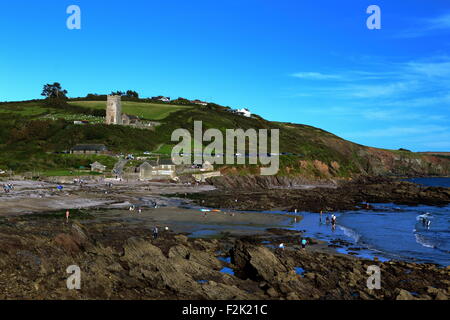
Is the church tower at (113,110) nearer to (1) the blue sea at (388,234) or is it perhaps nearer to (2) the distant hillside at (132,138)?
(2) the distant hillside at (132,138)

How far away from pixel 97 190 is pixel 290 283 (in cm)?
5680

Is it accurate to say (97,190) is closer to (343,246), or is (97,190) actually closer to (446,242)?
(343,246)

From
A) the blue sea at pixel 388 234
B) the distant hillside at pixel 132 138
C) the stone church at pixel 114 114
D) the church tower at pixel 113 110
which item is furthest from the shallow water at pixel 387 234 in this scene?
the church tower at pixel 113 110

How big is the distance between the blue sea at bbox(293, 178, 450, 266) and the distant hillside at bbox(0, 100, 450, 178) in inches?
2244

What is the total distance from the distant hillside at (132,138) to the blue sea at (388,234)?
57.0m

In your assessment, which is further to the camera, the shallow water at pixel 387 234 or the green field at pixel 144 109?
the green field at pixel 144 109

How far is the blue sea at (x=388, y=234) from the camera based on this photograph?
35.6 metres

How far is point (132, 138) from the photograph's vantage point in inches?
5251

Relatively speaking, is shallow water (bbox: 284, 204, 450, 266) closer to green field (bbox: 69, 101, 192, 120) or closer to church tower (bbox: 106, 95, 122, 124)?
church tower (bbox: 106, 95, 122, 124)

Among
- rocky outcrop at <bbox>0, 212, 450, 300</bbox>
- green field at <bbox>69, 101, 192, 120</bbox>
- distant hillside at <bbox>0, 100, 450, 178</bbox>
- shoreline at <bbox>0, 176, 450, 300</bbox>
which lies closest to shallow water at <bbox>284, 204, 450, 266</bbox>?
shoreline at <bbox>0, 176, 450, 300</bbox>

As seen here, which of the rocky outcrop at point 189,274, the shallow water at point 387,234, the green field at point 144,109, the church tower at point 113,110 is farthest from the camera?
the green field at point 144,109

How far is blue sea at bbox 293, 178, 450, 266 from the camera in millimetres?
35594

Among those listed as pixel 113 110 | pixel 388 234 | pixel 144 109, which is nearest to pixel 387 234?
pixel 388 234

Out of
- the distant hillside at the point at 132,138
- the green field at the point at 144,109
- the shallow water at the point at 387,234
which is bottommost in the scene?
the shallow water at the point at 387,234
